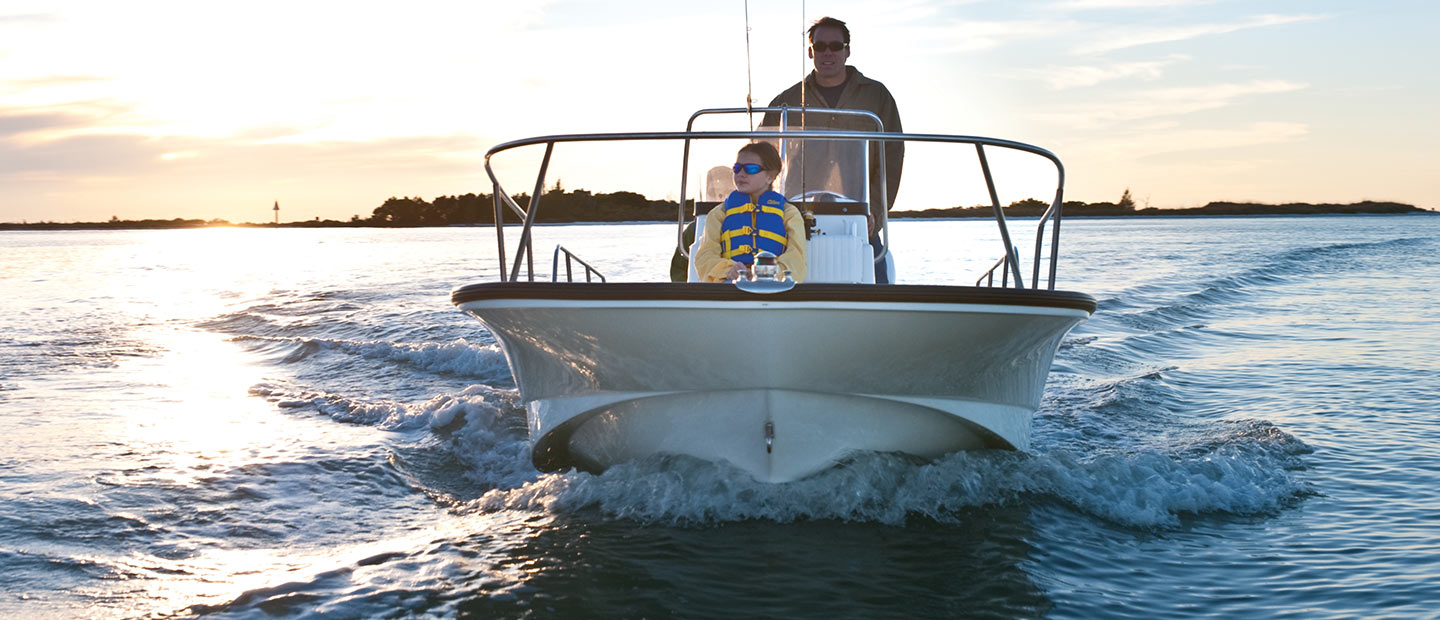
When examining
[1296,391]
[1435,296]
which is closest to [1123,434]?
[1296,391]

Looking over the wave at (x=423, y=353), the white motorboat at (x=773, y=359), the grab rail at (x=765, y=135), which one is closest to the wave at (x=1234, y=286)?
the wave at (x=423, y=353)

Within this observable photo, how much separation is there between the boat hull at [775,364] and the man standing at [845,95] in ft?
6.78

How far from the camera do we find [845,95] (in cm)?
721

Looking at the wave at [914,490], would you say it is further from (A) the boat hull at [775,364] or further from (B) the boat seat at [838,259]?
(B) the boat seat at [838,259]

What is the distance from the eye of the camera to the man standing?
7.00 m

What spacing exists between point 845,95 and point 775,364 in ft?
10.0

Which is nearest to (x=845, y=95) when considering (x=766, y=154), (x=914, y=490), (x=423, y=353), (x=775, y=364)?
(x=766, y=154)

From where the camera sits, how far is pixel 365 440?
23.7 ft

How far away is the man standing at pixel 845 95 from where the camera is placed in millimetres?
7000

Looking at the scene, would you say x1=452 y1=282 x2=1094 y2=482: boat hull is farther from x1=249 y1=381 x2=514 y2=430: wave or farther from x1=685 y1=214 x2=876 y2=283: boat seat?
x1=249 y1=381 x2=514 y2=430: wave

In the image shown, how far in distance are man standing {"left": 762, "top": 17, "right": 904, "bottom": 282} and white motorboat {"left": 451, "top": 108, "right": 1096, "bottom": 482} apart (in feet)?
5.64

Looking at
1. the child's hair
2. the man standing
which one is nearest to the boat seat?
the child's hair

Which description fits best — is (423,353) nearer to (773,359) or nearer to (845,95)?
(845,95)

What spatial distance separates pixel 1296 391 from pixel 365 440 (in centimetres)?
701
